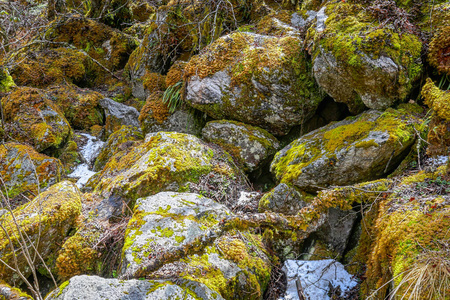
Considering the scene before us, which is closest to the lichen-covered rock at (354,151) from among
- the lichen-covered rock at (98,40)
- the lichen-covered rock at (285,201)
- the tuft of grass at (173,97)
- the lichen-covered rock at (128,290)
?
the lichen-covered rock at (285,201)

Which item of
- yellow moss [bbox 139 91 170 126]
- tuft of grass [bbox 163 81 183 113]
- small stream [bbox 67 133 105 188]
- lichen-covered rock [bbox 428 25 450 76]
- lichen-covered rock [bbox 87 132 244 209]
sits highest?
lichen-covered rock [bbox 428 25 450 76]

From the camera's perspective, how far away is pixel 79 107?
8.37m

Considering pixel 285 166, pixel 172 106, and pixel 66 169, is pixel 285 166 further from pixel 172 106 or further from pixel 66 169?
pixel 66 169

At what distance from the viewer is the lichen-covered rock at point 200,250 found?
2.60 m

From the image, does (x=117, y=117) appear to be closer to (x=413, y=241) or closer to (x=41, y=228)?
Answer: (x=41, y=228)

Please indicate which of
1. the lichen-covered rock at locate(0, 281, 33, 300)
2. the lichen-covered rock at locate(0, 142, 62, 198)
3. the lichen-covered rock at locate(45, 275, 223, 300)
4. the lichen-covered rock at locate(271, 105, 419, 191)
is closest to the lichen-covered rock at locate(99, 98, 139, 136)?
the lichen-covered rock at locate(0, 142, 62, 198)

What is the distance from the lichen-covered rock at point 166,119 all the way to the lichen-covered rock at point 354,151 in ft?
7.55

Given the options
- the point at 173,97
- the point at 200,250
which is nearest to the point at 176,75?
the point at 173,97

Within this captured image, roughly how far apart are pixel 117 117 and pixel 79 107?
168 centimetres

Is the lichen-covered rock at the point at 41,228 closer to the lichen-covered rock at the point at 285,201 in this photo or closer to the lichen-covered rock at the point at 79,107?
the lichen-covered rock at the point at 285,201

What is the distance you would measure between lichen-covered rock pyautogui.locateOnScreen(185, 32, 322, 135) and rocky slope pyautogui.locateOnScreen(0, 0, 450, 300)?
26 millimetres

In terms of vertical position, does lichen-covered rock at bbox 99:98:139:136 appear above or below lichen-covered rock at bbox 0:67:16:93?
below

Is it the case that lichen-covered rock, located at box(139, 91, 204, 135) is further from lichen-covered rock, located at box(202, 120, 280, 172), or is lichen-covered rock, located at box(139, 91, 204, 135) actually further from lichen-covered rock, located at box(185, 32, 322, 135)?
lichen-covered rock, located at box(202, 120, 280, 172)

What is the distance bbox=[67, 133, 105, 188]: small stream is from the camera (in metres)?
6.19
